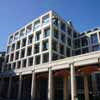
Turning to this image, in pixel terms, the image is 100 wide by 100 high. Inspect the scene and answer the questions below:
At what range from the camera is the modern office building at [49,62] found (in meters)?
35.2

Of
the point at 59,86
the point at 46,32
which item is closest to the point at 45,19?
the point at 46,32

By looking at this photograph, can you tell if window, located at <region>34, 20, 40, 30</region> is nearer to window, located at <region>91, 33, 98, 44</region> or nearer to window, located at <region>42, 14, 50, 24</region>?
window, located at <region>42, 14, 50, 24</region>

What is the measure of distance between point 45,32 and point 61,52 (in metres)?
8.24

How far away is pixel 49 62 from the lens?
119 feet

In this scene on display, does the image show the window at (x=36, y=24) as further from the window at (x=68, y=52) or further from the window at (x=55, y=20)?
the window at (x=68, y=52)

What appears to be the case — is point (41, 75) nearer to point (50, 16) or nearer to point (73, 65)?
point (73, 65)

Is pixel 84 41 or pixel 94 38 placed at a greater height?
pixel 94 38

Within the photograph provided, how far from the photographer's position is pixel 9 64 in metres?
52.8

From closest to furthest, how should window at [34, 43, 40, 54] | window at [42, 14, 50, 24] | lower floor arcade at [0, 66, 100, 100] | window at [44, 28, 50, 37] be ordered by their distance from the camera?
lower floor arcade at [0, 66, 100, 100]
window at [44, 28, 50, 37]
window at [34, 43, 40, 54]
window at [42, 14, 50, 24]

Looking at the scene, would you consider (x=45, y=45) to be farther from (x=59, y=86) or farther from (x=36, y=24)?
(x=59, y=86)

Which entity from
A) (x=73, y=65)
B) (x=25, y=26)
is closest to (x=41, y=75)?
(x=73, y=65)

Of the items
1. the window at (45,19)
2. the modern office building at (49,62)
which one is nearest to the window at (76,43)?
the modern office building at (49,62)

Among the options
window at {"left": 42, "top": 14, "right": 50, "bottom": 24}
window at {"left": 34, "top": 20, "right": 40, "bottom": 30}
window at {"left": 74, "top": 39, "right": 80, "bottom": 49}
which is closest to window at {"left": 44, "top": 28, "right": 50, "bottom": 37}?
window at {"left": 42, "top": 14, "right": 50, "bottom": 24}

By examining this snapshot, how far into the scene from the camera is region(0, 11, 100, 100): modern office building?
1387 inches
